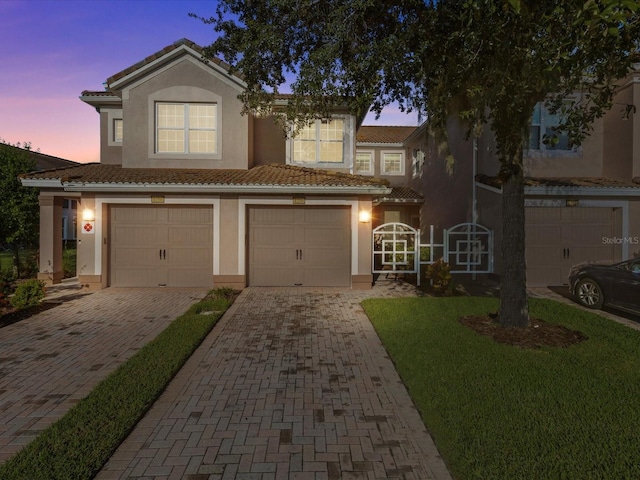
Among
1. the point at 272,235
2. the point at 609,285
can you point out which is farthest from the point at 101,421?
the point at 609,285

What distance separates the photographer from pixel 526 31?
225 inches

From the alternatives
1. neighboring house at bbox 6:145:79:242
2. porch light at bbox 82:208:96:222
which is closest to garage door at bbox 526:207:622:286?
porch light at bbox 82:208:96:222

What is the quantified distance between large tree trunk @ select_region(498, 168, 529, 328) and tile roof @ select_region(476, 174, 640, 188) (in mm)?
4680

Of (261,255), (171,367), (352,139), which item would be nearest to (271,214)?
(261,255)

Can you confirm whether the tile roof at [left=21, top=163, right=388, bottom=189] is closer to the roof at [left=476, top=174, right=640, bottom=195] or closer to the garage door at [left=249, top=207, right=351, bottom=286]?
the garage door at [left=249, top=207, right=351, bottom=286]

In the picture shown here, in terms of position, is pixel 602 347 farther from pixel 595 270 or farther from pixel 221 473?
pixel 221 473

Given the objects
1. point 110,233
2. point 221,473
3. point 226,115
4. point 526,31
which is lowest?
point 221,473

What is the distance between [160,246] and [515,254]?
1004 centimetres

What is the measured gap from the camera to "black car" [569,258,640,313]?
8492 millimetres

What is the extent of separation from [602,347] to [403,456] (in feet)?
16.0

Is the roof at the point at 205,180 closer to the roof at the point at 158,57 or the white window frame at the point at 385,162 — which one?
the roof at the point at 158,57

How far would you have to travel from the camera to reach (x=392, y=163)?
82.1ft

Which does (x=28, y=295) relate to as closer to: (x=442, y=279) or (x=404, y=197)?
(x=442, y=279)

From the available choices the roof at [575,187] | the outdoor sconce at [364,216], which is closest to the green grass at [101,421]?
the outdoor sconce at [364,216]
